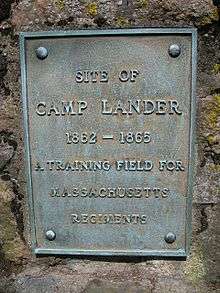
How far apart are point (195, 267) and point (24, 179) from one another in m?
0.66

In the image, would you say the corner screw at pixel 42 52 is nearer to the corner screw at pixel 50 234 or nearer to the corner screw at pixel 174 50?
the corner screw at pixel 174 50

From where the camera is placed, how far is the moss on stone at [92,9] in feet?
4.56

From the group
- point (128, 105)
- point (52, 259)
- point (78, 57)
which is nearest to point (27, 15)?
point (78, 57)

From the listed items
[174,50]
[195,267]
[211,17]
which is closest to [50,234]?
[195,267]

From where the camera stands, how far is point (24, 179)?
1.55m

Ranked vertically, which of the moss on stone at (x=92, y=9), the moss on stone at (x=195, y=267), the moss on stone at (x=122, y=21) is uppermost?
the moss on stone at (x=92, y=9)

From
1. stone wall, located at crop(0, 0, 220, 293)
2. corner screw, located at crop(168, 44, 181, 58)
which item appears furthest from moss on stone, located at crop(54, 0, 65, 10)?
corner screw, located at crop(168, 44, 181, 58)

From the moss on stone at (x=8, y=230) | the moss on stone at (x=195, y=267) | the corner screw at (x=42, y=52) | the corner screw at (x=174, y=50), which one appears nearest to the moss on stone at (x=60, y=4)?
the corner screw at (x=42, y=52)

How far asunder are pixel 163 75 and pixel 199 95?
132 mm

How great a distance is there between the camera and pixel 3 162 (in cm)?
154

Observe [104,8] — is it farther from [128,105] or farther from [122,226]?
[122,226]

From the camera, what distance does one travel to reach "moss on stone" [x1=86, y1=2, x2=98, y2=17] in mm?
1389

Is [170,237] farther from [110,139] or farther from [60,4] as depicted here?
[60,4]

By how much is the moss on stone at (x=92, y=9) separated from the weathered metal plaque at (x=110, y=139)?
6 centimetres
